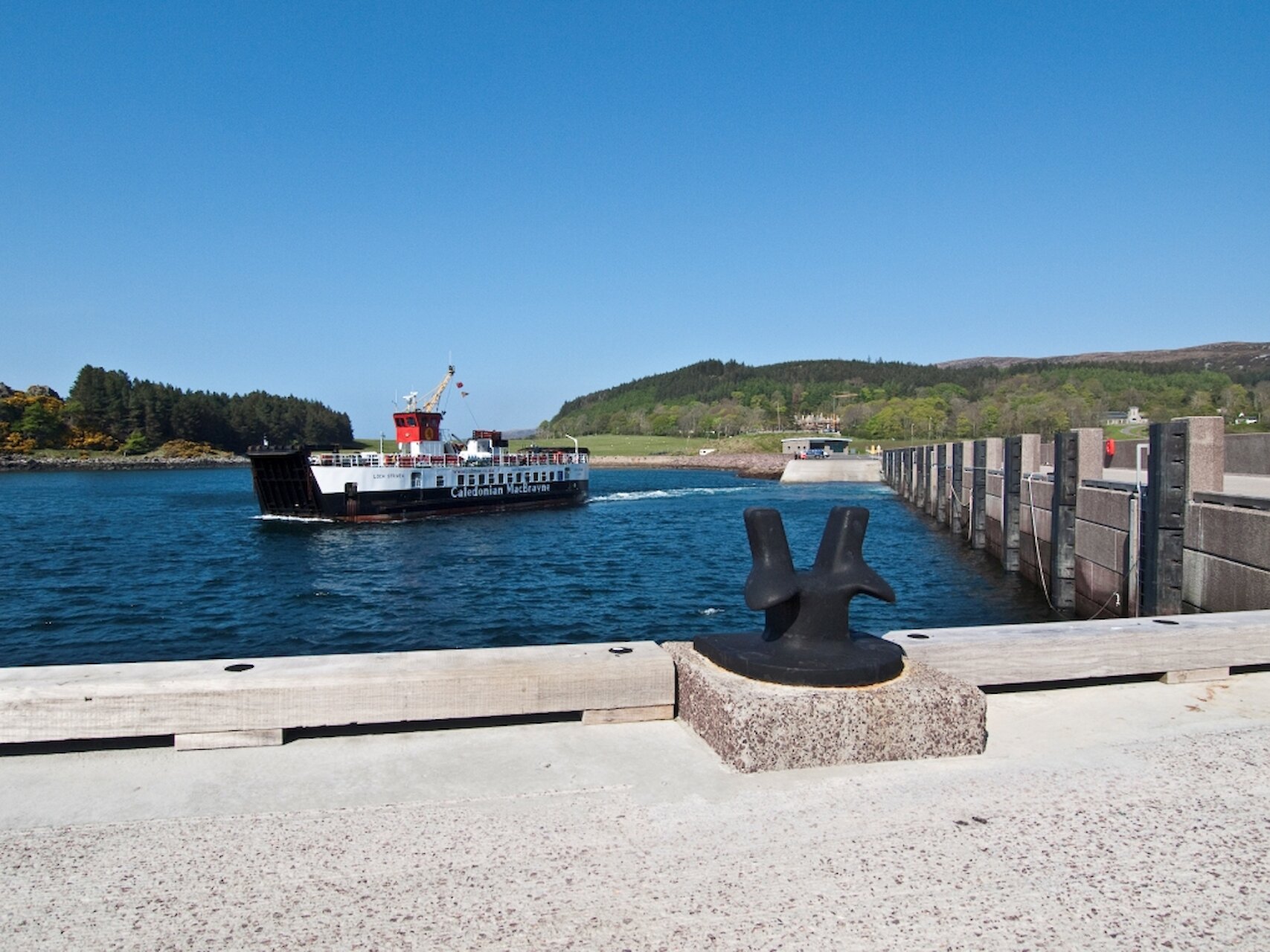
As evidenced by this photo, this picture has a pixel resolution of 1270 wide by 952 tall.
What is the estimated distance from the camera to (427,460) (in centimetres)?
5375

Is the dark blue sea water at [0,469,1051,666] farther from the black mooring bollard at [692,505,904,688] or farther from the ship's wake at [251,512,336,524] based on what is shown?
the black mooring bollard at [692,505,904,688]

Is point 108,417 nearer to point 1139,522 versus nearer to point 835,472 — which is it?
point 835,472

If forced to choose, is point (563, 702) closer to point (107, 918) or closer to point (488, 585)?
point (107, 918)

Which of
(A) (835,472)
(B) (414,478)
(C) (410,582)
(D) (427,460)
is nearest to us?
(C) (410,582)

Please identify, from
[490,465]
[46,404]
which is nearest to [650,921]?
[490,465]

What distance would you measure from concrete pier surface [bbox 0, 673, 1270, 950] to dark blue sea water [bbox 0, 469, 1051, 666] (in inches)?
483

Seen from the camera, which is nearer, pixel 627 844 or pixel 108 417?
pixel 627 844

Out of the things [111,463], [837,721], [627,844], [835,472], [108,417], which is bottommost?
[835,472]

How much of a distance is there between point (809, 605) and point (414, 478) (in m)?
46.7

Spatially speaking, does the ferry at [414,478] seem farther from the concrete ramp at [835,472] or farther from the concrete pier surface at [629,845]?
the concrete pier surface at [629,845]

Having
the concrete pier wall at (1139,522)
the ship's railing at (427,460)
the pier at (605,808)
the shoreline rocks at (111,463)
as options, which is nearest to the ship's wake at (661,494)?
the ship's railing at (427,460)

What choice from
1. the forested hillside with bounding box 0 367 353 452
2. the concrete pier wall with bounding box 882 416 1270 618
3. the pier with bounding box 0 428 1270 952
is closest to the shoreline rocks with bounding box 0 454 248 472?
the forested hillside with bounding box 0 367 353 452

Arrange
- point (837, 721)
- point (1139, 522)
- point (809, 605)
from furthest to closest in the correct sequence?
point (1139, 522)
point (809, 605)
point (837, 721)

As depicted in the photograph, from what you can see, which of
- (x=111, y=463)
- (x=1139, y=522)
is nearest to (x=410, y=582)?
(x=1139, y=522)
